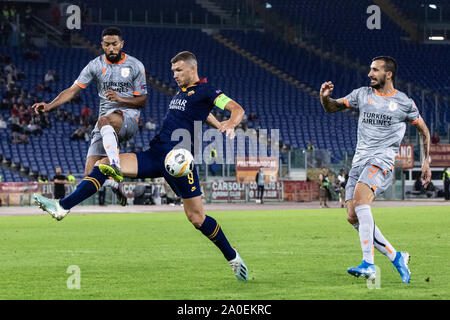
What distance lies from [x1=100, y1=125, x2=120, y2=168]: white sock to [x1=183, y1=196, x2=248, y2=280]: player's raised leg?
0.96 m

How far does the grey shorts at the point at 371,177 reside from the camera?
10133 mm

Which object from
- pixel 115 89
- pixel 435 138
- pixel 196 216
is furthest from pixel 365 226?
pixel 435 138

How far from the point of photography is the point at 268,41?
60125mm

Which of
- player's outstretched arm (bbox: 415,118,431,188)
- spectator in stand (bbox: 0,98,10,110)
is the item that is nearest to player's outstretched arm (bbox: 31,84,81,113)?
player's outstretched arm (bbox: 415,118,431,188)

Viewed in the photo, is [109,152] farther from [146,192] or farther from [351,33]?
[351,33]

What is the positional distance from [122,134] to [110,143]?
702 mm

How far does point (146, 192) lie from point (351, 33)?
2572 cm

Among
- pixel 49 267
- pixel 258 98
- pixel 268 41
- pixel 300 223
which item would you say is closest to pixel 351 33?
pixel 268 41

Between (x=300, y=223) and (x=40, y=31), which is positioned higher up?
(x=40, y=31)

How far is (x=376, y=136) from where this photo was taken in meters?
10.3

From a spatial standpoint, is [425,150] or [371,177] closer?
[371,177]

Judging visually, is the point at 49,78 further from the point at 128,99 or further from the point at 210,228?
the point at 210,228
